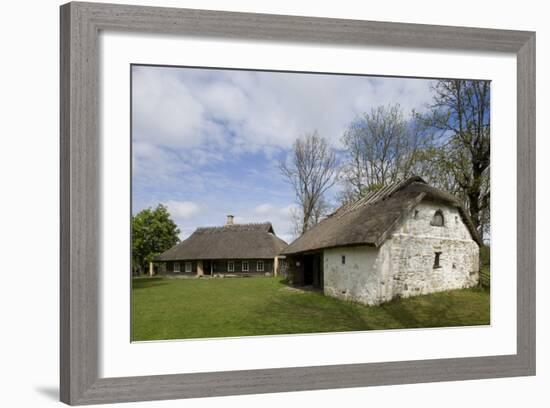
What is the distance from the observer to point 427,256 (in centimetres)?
935

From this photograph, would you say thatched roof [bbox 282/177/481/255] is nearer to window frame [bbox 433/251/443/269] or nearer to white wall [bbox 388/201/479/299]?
white wall [bbox 388/201/479/299]

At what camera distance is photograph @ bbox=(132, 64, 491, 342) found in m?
8.40

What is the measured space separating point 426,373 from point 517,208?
2.49 metres

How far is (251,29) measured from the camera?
8492mm

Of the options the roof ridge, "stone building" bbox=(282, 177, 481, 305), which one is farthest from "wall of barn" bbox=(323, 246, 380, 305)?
the roof ridge

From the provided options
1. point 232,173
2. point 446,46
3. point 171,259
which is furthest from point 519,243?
point 171,259

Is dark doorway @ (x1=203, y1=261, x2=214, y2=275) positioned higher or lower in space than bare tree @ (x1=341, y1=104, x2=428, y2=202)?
lower

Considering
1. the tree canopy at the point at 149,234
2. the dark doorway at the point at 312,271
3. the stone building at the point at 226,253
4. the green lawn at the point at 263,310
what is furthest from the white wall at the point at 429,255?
the tree canopy at the point at 149,234

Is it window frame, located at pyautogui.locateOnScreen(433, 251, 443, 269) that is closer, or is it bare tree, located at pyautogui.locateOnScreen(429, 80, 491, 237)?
window frame, located at pyautogui.locateOnScreen(433, 251, 443, 269)

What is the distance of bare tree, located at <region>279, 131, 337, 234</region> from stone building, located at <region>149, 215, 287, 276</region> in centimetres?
51

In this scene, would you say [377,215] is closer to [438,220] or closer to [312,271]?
[438,220]

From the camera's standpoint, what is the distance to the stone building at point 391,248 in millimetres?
9148

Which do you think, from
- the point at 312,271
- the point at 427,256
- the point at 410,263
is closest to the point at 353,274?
the point at 312,271

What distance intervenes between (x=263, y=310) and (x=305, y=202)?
1.43 meters
